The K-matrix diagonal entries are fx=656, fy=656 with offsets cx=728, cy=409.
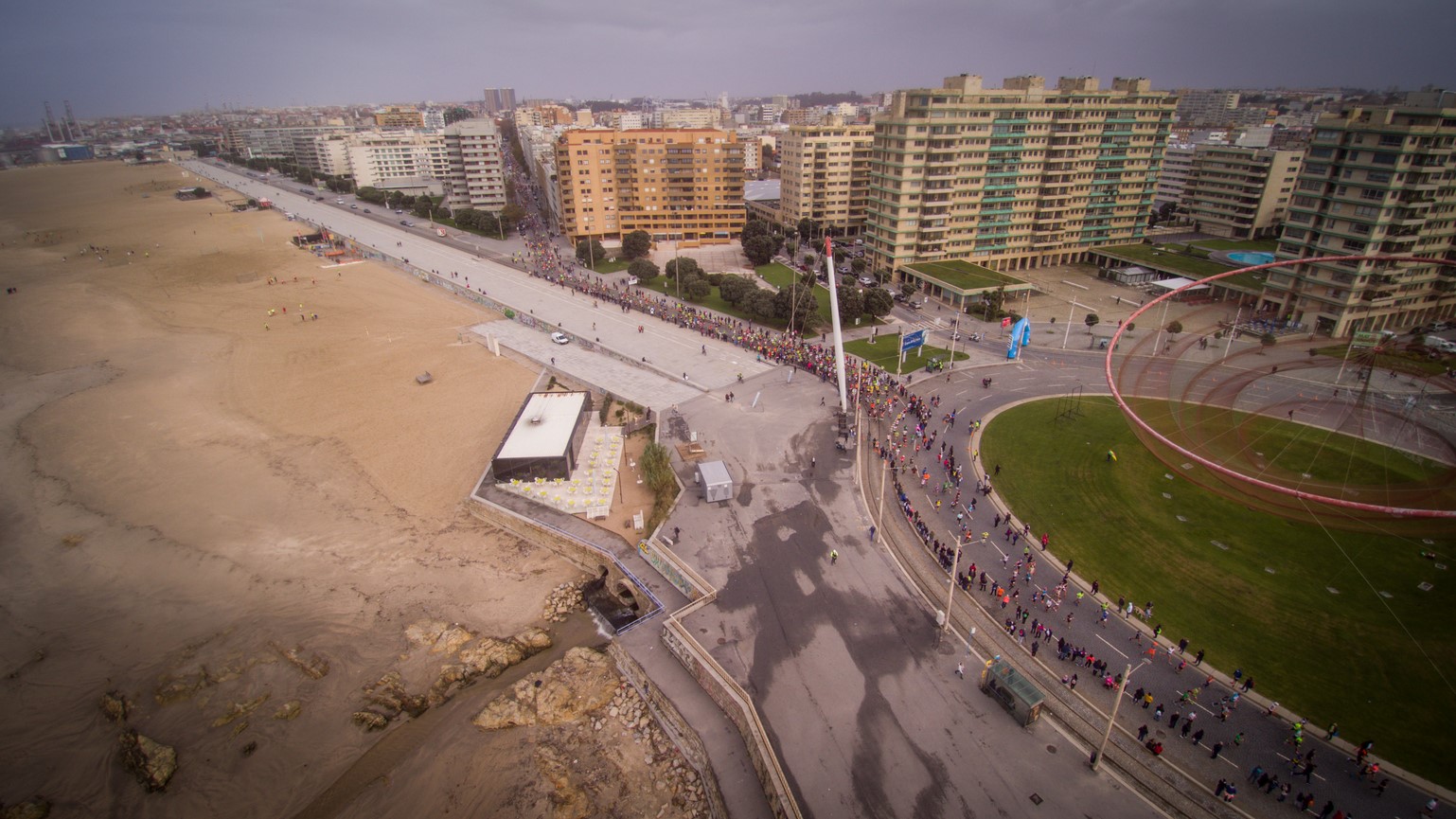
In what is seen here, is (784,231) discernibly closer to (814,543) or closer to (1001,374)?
(1001,374)

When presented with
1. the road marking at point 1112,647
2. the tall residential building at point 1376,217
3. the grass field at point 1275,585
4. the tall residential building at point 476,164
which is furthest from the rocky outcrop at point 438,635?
the tall residential building at point 476,164

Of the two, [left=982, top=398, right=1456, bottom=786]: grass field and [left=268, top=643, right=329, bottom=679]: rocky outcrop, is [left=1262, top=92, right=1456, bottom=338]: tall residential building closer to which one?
[left=982, top=398, right=1456, bottom=786]: grass field

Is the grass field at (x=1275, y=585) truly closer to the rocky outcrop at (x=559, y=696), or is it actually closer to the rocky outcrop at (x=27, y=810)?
the rocky outcrop at (x=559, y=696)

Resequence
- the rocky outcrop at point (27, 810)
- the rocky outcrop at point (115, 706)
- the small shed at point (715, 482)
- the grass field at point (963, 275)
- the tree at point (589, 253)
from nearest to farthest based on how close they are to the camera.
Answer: the rocky outcrop at point (27, 810) < the rocky outcrop at point (115, 706) < the small shed at point (715, 482) < the grass field at point (963, 275) < the tree at point (589, 253)

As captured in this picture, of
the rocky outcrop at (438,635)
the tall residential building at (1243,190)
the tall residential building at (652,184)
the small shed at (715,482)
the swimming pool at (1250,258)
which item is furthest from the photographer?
the tall residential building at (652,184)

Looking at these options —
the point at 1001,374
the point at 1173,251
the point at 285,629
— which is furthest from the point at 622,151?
the point at 285,629

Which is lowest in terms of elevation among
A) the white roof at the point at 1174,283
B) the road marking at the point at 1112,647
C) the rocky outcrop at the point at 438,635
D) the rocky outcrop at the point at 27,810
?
the rocky outcrop at the point at 27,810
